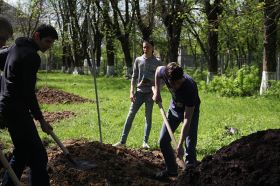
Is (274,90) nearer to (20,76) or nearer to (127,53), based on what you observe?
(20,76)

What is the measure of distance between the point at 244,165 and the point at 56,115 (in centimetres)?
998

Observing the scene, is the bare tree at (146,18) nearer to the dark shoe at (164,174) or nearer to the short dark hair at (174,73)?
the dark shoe at (164,174)

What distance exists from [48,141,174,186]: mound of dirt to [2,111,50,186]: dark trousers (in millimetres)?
858

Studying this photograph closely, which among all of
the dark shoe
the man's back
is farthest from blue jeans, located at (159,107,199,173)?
the man's back

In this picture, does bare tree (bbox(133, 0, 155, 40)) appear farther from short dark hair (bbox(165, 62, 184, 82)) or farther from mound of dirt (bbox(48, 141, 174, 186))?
short dark hair (bbox(165, 62, 184, 82))

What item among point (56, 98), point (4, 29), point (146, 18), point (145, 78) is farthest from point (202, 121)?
point (146, 18)

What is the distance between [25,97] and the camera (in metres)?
4.74

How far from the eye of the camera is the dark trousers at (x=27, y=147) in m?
4.71

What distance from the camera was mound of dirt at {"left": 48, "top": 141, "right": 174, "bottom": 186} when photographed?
5770 millimetres

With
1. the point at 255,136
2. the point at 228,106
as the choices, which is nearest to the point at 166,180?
the point at 255,136

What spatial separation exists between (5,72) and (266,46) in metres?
13.5

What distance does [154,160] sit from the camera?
283 inches

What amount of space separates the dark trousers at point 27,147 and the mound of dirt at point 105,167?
86 cm

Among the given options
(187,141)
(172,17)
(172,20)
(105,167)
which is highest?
(172,17)
